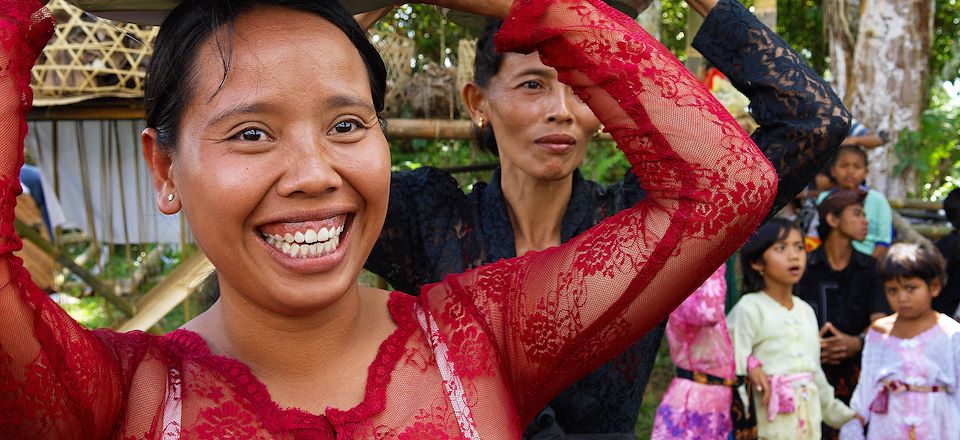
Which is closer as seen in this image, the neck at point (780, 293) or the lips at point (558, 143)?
the lips at point (558, 143)

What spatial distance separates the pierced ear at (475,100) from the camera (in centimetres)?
274

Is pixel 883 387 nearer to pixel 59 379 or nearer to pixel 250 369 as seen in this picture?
pixel 250 369

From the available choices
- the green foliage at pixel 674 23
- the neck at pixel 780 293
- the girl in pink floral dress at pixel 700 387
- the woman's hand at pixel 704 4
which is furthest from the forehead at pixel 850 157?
the green foliage at pixel 674 23

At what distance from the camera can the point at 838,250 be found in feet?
17.6

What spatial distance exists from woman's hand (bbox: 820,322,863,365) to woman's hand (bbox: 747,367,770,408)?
36.0 inches

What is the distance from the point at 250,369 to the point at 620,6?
101 centimetres

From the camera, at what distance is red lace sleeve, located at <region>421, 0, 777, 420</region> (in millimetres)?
1530

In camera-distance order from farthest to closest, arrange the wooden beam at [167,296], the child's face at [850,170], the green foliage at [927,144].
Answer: the green foliage at [927,144] → the child's face at [850,170] → the wooden beam at [167,296]

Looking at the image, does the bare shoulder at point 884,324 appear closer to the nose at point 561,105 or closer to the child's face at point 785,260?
the child's face at point 785,260

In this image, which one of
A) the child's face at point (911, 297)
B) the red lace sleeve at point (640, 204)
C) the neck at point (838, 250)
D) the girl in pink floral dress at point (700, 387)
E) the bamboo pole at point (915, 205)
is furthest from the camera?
the bamboo pole at point (915, 205)

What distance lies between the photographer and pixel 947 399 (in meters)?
4.27

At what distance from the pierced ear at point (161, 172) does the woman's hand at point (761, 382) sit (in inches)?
127

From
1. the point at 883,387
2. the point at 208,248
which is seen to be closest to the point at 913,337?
the point at 883,387

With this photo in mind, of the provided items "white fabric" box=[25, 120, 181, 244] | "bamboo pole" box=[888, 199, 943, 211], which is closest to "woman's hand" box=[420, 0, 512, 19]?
"white fabric" box=[25, 120, 181, 244]
